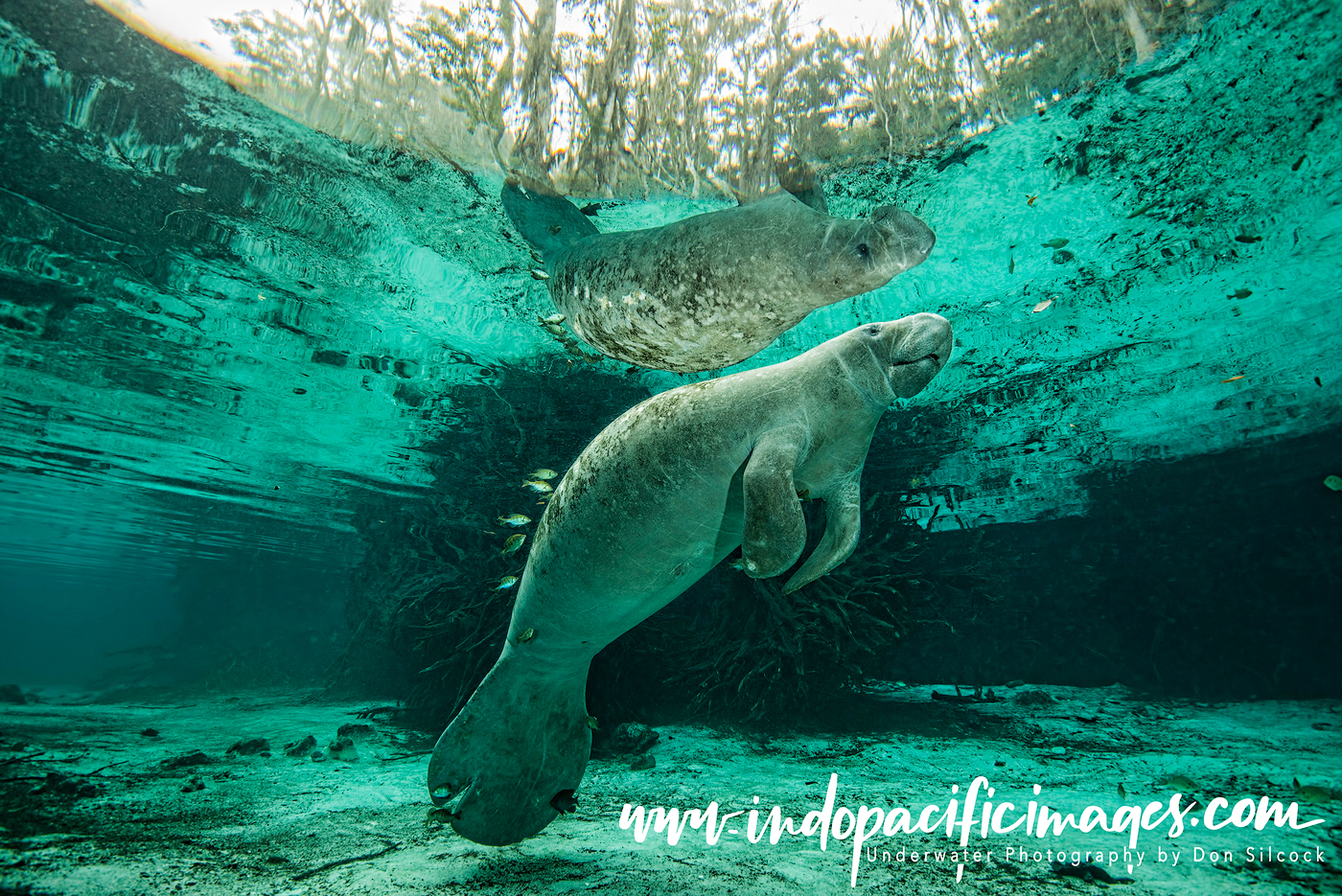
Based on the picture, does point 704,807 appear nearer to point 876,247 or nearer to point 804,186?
point 876,247

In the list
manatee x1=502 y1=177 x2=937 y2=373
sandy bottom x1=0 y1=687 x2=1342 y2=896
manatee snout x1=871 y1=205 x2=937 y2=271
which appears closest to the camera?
sandy bottom x1=0 y1=687 x2=1342 y2=896

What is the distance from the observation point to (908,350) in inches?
131

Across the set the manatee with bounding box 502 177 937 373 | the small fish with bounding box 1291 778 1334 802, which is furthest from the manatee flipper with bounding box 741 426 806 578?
the small fish with bounding box 1291 778 1334 802

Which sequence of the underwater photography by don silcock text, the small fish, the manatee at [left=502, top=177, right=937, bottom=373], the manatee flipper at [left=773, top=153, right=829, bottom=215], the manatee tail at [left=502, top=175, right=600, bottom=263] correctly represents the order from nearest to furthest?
the manatee at [left=502, top=177, right=937, bottom=373] → the underwater photography by don silcock text → the small fish → the manatee flipper at [left=773, top=153, right=829, bottom=215] → the manatee tail at [left=502, top=175, right=600, bottom=263]

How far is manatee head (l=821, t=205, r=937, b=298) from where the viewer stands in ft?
10.8

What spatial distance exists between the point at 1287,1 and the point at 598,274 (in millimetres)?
5996

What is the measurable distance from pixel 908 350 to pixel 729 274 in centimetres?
125

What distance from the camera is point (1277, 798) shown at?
166 inches

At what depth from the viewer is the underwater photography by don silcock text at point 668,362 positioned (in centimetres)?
352

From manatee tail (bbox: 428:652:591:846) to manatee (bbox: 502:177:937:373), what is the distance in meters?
2.72

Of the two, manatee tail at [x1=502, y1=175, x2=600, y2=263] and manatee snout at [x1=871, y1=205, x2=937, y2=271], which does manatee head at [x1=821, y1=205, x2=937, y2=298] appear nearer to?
manatee snout at [x1=871, y1=205, x2=937, y2=271]

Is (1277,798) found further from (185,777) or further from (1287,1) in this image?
(185,777)

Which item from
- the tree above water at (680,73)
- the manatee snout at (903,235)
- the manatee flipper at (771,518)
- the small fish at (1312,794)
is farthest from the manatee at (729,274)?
the small fish at (1312,794)

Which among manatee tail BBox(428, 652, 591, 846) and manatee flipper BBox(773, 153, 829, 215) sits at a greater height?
manatee flipper BBox(773, 153, 829, 215)
